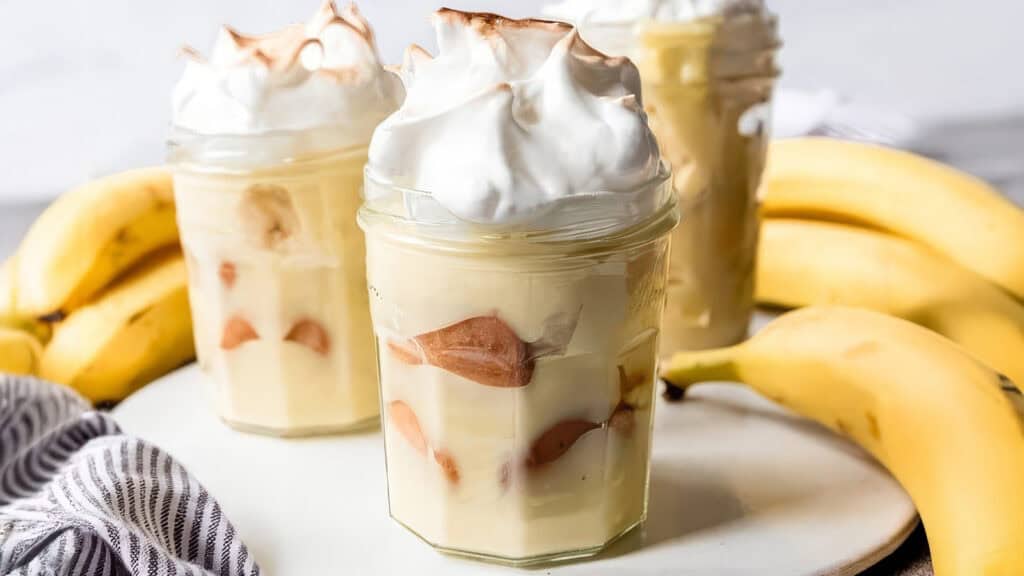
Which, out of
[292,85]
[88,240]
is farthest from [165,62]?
[292,85]

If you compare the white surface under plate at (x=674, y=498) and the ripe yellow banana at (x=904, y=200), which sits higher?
the ripe yellow banana at (x=904, y=200)

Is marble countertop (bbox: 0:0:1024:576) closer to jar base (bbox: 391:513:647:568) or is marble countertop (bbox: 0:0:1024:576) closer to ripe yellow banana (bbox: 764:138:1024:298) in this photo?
ripe yellow banana (bbox: 764:138:1024:298)

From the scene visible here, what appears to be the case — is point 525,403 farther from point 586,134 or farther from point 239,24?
point 239,24

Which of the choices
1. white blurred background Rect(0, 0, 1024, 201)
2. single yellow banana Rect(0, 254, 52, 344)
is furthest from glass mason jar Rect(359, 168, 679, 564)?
white blurred background Rect(0, 0, 1024, 201)

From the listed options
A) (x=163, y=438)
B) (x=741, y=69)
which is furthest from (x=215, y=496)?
(x=741, y=69)

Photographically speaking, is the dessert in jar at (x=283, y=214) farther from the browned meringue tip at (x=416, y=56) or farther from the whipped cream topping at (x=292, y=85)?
the browned meringue tip at (x=416, y=56)

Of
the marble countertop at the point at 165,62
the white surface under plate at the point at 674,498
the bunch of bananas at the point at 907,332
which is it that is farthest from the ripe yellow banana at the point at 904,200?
the marble countertop at the point at 165,62
